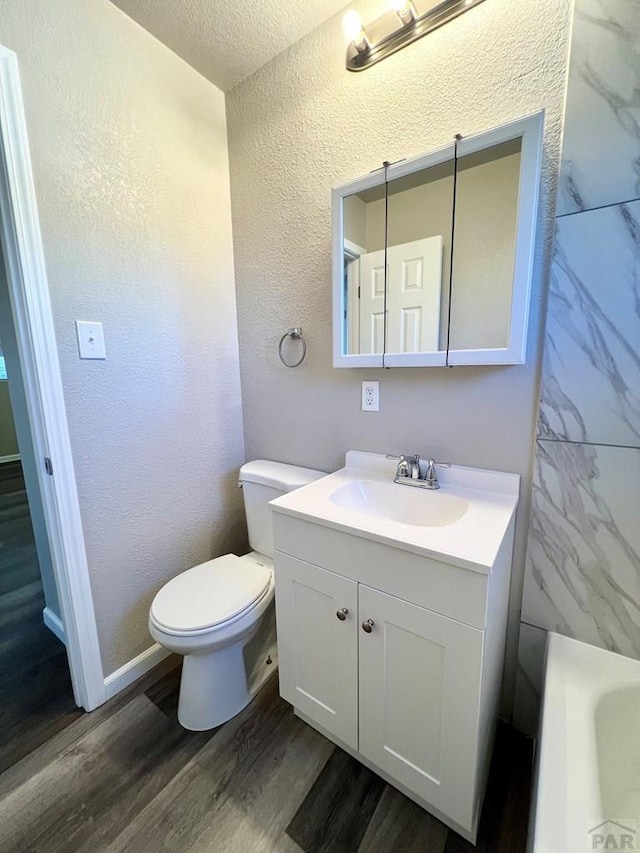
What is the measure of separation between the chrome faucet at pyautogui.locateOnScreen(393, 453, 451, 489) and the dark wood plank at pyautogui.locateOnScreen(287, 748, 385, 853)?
35.1 inches

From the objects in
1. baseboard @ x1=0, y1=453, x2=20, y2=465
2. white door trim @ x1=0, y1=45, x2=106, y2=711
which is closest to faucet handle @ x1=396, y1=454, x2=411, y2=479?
white door trim @ x1=0, y1=45, x2=106, y2=711

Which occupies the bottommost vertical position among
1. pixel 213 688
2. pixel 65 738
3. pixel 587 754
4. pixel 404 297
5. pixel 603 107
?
pixel 65 738

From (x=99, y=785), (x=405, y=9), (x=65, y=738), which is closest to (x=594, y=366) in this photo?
(x=405, y=9)

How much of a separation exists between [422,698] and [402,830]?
40cm

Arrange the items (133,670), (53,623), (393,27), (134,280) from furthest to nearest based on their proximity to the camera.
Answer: (53,623), (133,670), (134,280), (393,27)

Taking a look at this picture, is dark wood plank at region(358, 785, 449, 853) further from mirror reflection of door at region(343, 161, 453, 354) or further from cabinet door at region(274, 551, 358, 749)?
mirror reflection of door at region(343, 161, 453, 354)

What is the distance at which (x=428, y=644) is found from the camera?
855 mm

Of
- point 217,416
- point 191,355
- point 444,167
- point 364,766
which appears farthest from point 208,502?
point 444,167

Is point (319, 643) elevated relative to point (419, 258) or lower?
lower

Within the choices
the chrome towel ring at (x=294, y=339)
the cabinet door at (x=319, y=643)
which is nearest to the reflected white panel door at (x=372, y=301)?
the chrome towel ring at (x=294, y=339)

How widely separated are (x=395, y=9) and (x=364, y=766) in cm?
232

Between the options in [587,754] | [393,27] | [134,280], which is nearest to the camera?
[587,754]

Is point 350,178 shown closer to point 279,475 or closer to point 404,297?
point 404,297

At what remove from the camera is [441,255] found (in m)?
1.11
